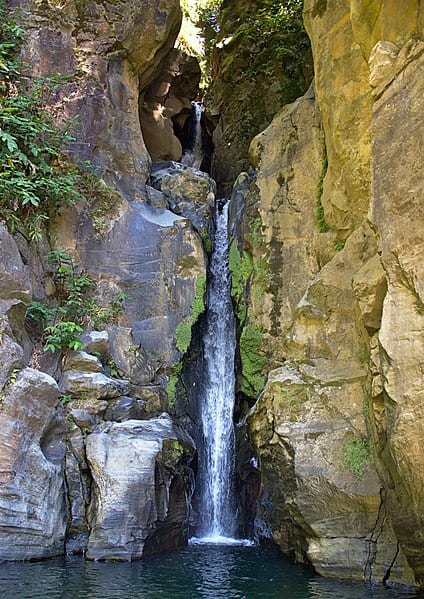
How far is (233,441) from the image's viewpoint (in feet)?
49.1

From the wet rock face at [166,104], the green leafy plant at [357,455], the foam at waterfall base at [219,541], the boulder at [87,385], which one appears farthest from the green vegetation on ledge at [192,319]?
the wet rock face at [166,104]

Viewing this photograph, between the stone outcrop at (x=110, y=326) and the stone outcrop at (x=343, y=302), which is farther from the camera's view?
the stone outcrop at (x=110, y=326)

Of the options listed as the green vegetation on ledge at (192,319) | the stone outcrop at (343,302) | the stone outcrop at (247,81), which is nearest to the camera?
the stone outcrop at (343,302)

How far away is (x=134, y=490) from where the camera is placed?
445 inches

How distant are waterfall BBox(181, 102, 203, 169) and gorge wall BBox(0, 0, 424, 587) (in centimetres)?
355

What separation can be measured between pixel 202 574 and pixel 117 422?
3.88 metres

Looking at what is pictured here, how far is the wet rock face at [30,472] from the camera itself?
1064 centimetres

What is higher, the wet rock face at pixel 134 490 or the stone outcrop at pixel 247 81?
the stone outcrop at pixel 247 81

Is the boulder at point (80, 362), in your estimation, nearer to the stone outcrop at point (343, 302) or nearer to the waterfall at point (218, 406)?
the waterfall at point (218, 406)

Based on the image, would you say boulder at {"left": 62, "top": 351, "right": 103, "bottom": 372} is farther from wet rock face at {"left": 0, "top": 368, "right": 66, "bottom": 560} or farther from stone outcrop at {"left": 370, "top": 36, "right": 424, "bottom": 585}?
stone outcrop at {"left": 370, "top": 36, "right": 424, "bottom": 585}

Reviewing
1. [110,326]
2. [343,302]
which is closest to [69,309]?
[110,326]

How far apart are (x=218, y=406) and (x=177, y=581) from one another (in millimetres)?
6394

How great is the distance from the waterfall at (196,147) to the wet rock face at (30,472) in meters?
13.6

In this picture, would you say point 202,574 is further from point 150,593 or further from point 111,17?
point 111,17
